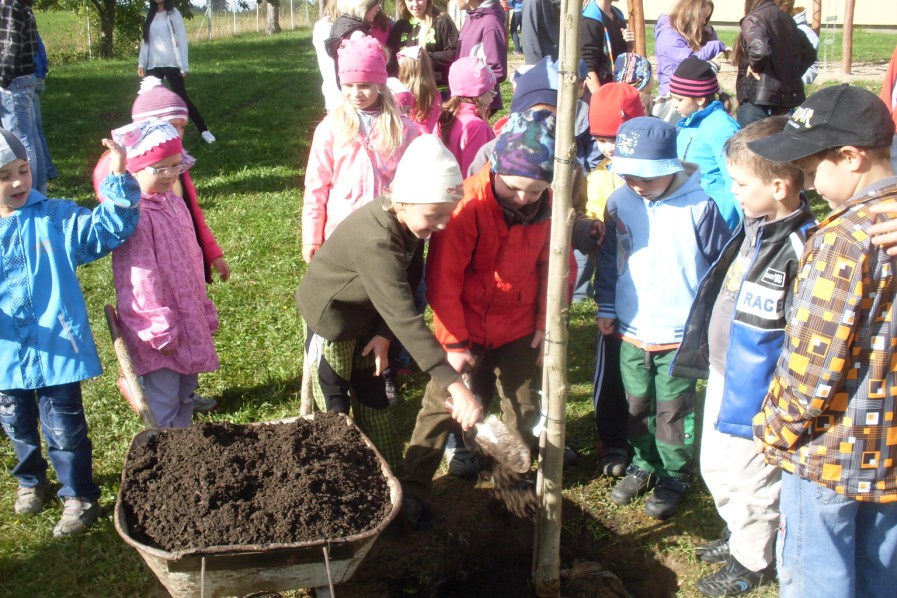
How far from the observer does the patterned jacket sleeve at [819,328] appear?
2.30m

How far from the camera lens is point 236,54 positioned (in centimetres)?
2392

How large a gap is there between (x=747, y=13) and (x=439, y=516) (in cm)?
515

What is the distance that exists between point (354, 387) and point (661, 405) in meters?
1.37

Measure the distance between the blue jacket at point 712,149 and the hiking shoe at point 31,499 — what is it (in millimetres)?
3845

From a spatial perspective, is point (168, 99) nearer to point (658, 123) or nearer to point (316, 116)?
point (658, 123)

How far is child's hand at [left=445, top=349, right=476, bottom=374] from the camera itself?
3580 millimetres

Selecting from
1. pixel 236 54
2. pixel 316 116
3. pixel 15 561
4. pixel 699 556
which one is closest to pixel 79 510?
pixel 15 561

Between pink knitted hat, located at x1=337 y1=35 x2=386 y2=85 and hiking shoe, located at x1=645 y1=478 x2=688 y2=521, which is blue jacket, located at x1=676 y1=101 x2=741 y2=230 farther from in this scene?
pink knitted hat, located at x1=337 y1=35 x2=386 y2=85

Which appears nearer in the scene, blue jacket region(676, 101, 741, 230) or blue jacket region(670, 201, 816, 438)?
blue jacket region(670, 201, 816, 438)

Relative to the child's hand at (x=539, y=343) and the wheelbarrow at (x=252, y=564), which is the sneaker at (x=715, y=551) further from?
the wheelbarrow at (x=252, y=564)

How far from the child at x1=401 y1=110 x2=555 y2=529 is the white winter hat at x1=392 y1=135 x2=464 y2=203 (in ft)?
0.99

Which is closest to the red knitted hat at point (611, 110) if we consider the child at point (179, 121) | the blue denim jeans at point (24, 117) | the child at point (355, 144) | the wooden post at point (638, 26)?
the child at point (355, 144)

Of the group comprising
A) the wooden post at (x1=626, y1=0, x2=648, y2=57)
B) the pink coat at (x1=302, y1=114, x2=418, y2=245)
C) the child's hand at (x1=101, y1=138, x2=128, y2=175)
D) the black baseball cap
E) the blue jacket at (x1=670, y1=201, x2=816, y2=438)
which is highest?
the wooden post at (x1=626, y1=0, x2=648, y2=57)

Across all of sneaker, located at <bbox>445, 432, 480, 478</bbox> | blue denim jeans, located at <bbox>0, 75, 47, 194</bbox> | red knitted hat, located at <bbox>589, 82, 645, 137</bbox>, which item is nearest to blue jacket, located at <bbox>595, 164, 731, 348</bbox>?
red knitted hat, located at <bbox>589, 82, 645, 137</bbox>
